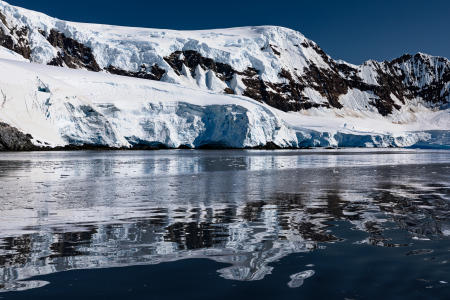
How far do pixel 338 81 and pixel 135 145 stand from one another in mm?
140556

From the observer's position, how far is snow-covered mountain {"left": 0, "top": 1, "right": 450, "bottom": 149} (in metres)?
56.8

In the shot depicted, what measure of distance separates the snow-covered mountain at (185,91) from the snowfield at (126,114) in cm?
15

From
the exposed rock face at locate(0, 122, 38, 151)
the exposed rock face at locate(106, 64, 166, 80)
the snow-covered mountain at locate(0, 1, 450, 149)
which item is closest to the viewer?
the exposed rock face at locate(0, 122, 38, 151)

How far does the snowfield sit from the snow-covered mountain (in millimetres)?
148

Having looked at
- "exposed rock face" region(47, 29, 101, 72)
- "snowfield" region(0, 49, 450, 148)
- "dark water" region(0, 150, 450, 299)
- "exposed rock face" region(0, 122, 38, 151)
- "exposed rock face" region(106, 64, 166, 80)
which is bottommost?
"dark water" region(0, 150, 450, 299)

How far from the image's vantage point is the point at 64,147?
181ft

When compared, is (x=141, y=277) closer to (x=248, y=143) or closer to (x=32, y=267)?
(x=32, y=267)

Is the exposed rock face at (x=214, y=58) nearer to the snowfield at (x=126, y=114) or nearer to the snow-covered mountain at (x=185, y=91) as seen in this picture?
the snow-covered mountain at (x=185, y=91)

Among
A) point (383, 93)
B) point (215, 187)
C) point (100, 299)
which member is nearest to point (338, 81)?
point (383, 93)

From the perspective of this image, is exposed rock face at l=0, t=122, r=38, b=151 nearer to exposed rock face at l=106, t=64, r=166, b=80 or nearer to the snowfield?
the snowfield

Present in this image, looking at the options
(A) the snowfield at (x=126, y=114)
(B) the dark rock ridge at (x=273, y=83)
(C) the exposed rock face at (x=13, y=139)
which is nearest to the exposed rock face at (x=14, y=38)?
(B) the dark rock ridge at (x=273, y=83)

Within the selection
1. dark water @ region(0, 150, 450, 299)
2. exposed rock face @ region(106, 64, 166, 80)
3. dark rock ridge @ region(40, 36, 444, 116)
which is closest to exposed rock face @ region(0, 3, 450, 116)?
exposed rock face @ region(106, 64, 166, 80)

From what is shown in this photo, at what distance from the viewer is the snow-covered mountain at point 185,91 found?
5681cm

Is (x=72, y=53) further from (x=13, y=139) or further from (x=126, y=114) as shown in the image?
(x=13, y=139)
